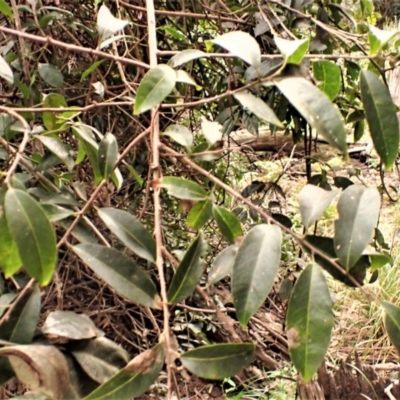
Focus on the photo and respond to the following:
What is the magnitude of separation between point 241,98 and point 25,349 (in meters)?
0.30

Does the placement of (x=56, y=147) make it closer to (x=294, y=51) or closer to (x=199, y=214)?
(x=199, y=214)

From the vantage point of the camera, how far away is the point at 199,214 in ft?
1.91

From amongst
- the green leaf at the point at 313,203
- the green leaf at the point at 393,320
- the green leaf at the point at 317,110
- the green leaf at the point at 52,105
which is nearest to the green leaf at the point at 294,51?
the green leaf at the point at 317,110

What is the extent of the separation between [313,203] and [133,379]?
0.75 feet

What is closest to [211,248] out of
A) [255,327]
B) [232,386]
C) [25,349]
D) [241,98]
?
[255,327]

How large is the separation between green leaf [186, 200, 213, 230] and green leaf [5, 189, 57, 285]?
8.1 inches

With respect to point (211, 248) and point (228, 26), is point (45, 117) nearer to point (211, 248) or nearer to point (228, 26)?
point (228, 26)

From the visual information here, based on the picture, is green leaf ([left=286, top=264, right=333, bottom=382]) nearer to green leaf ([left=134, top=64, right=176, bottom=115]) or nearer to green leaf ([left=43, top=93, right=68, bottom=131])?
green leaf ([left=134, top=64, right=176, bottom=115])

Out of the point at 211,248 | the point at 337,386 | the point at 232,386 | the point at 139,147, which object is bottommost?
the point at 232,386

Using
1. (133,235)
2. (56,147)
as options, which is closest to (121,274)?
(133,235)

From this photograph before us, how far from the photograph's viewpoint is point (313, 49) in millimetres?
999

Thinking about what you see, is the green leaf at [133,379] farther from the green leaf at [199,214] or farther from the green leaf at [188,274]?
the green leaf at [199,214]

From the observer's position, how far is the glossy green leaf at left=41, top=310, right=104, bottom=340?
427 mm

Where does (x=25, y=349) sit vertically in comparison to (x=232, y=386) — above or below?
above
